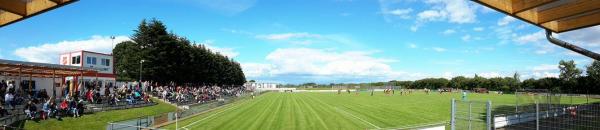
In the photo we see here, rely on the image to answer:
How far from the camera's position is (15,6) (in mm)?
7387

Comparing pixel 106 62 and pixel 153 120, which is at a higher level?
pixel 106 62

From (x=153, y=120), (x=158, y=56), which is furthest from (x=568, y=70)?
(x=153, y=120)

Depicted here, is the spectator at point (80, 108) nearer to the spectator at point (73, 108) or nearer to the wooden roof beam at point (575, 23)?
the spectator at point (73, 108)

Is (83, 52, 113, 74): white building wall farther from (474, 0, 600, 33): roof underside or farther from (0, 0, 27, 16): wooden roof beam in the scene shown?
(474, 0, 600, 33): roof underside

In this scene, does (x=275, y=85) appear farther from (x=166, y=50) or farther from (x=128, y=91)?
(x=128, y=91)

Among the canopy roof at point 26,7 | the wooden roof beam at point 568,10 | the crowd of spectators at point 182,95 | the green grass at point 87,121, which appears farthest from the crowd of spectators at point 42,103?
the wooden roof beam at point 568,10

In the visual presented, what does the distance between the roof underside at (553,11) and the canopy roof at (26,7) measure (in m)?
5.97

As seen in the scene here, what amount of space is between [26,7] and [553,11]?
7875 millimetres

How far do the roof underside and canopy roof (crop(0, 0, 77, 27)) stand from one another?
597cm

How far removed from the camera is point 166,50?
73438 millimetres

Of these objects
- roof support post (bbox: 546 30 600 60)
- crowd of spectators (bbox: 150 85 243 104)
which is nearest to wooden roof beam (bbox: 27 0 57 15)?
roof support post (bbox: 546 30 600 60)

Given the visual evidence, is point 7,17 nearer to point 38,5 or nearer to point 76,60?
point 38,5

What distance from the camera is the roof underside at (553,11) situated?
7258 mm

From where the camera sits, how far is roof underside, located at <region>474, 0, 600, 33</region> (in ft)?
23.8
